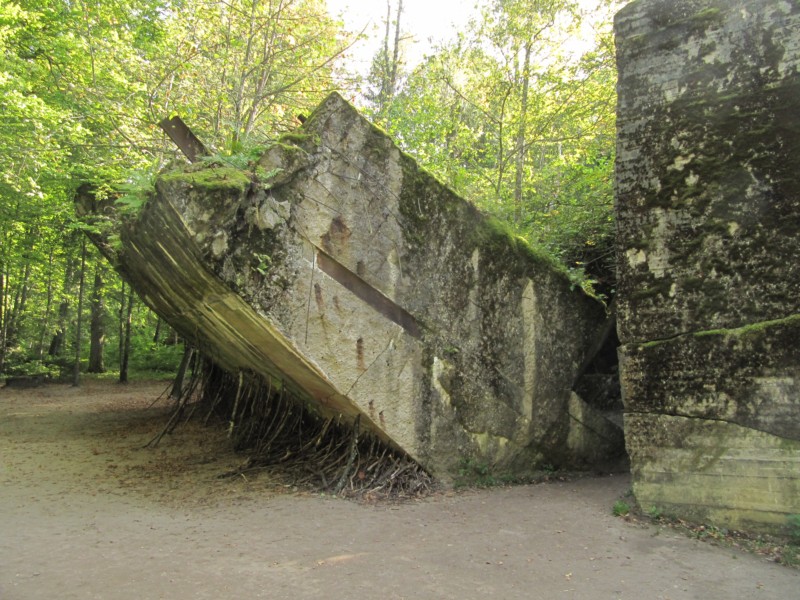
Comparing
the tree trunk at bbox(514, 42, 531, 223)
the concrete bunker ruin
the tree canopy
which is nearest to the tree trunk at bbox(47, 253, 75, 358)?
the tree canopy

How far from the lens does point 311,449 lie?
8258 mm

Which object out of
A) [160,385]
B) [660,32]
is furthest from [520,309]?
[160,385]

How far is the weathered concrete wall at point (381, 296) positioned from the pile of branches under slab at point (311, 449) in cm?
31

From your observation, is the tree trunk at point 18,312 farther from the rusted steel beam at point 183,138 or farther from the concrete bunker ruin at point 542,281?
the rusted steel beam at point 183,138

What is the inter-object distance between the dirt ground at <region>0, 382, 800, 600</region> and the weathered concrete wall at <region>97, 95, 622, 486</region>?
0.93 m

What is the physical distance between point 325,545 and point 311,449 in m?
2.85

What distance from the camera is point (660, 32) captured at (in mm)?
6391

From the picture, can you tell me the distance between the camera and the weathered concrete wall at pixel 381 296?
641 centimetres

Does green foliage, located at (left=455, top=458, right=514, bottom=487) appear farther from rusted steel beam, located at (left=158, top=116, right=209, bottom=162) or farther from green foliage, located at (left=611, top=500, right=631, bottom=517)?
rusted steel beam, located at (left=158, top=116, right=209, bottom=162)

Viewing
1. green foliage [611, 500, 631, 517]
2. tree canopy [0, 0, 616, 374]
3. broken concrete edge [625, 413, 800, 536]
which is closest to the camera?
broken concrete edge [625, 413, 800, 536]

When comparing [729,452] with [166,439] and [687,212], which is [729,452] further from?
[166,439]

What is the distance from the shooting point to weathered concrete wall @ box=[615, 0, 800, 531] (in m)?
5.71

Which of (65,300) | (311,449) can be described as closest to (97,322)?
(65,300)

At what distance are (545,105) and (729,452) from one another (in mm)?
9498
